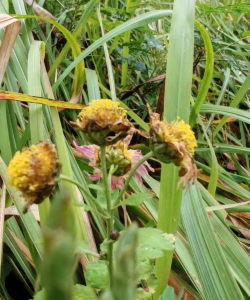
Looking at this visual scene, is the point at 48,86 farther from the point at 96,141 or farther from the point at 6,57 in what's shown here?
the point at 96,141

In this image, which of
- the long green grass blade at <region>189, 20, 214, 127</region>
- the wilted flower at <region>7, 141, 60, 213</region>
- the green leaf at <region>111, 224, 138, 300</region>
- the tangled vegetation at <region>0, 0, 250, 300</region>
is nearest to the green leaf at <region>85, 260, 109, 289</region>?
the tangled vegetation at <region>0, 0, 250, 300</region>

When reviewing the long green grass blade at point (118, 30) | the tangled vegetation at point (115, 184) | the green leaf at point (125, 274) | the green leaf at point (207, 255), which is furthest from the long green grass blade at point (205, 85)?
the green leaf at point (125, 274)

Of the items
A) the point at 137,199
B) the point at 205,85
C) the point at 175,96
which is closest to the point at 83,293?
the point at 137,199

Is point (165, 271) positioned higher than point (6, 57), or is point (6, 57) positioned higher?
point (6, 57)

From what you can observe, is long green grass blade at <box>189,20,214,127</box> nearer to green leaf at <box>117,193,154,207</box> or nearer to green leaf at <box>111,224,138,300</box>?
green leaf at <box>117,193,154,207</box>

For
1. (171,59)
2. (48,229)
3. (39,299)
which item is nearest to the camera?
(48,229)

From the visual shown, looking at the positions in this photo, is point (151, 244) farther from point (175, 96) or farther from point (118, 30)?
point (118, 30)

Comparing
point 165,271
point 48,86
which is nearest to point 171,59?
point 48,86
